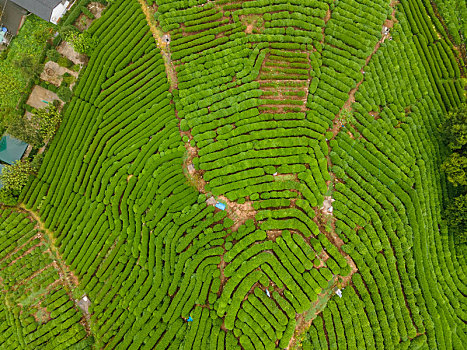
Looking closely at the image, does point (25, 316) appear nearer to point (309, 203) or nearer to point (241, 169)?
point (241, 169)

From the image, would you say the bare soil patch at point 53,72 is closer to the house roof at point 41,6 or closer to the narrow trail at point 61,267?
the house roof at point 41,6

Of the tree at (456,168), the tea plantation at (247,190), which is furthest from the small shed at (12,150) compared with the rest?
the tree at (456,168)

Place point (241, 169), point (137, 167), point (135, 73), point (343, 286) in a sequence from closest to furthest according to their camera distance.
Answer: point (343, 286) → point (241, 169) → point (137, 167) → point (135, 73)

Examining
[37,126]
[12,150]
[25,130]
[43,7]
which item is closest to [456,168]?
[37,126]

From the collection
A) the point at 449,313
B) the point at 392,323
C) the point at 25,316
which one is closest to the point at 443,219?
the point at 449,313

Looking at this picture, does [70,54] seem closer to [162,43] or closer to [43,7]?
[43,7]

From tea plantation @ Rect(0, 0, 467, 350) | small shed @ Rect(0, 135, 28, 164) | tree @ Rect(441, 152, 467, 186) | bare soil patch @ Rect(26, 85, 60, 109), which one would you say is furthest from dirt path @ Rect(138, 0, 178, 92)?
tree @ Rect(441, 152, 467, 186)
